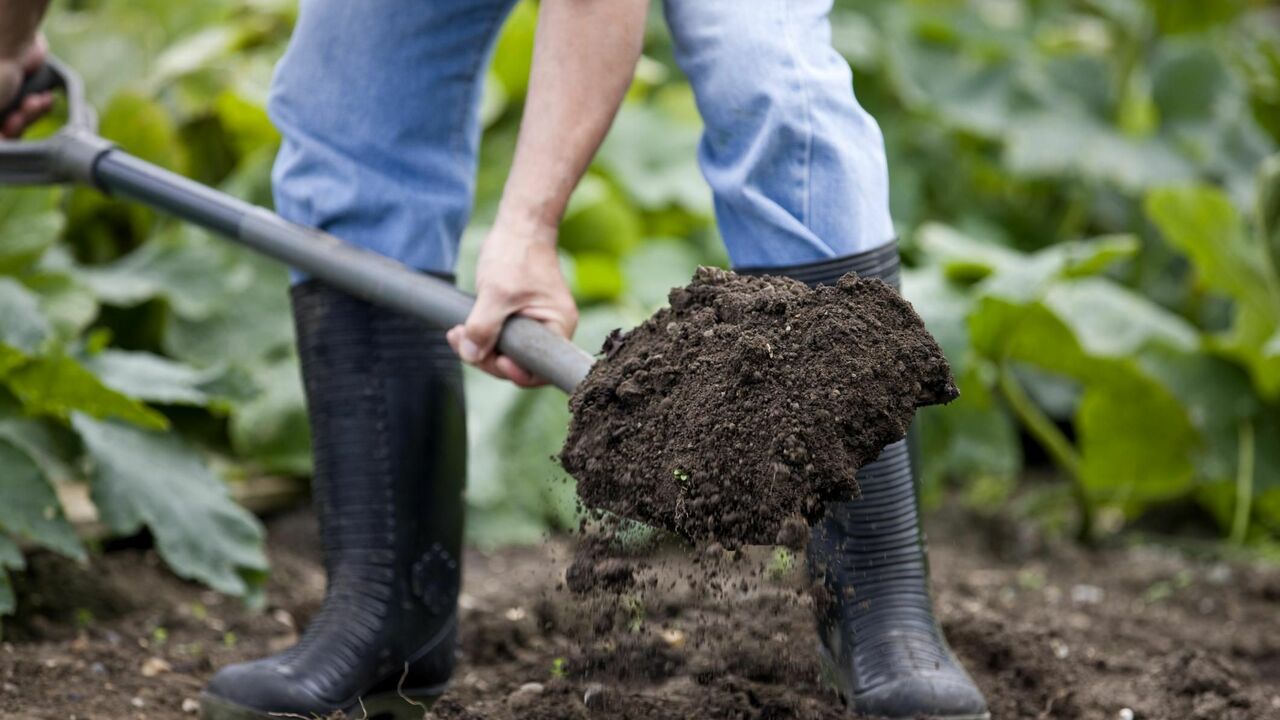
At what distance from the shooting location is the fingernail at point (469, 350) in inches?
62.1

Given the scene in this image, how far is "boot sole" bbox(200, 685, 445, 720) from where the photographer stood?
167cm

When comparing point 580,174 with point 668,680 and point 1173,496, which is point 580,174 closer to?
point 668,680

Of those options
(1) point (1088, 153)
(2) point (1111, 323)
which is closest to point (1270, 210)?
(2) point (1111, 323)

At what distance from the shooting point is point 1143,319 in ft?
9.86

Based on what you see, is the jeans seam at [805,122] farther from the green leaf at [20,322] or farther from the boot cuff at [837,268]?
the green leaf at [20,322]

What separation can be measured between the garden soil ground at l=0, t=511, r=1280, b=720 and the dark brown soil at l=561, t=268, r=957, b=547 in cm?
13

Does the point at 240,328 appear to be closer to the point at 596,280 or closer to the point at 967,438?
the point at 596,280

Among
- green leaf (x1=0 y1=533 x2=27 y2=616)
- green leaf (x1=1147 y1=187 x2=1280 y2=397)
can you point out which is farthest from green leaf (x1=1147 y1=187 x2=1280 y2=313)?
green leaf (x1=0 y1=533 x2=27 y2=616)

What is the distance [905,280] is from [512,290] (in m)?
1.69

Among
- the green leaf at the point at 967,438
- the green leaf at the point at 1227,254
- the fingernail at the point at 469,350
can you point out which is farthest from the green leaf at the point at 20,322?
the green leaf at the point at 1227,254

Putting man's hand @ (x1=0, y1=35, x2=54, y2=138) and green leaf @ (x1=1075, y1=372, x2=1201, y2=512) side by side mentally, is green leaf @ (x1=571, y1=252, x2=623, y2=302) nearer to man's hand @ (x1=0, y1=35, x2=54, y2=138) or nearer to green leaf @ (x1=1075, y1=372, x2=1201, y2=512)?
green leaf @ (x1=1075, y1=372, x2=1201, y2=512)

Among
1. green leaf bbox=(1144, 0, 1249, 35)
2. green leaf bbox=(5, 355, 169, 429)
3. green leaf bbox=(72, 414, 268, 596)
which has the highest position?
green leaf bbox=(1144, 0, 1249, 35)

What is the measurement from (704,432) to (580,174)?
36 cm

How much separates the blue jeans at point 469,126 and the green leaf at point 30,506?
0.59 meters
